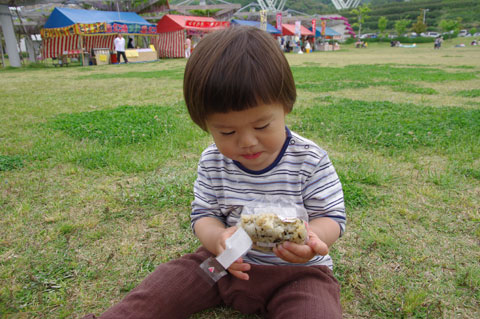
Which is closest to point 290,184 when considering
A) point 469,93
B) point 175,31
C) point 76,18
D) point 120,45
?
point 469,93

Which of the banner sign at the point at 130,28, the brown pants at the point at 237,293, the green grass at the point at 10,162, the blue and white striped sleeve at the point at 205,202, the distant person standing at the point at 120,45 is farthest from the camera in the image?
the banner sign at the point at 130,28

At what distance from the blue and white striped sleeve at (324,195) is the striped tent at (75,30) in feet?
80.7

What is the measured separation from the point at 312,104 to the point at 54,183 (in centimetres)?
515

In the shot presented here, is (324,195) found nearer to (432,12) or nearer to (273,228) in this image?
(273,228)

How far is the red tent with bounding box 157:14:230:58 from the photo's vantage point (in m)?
28.9

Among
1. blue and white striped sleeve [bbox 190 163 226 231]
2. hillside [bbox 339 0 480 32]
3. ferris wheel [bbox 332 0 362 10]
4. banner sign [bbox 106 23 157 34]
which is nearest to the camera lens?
blue and white striped sleeve [bbox 190 163 226 231]

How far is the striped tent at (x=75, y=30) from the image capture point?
2231 centimetres

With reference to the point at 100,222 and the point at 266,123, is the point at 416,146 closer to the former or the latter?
the point at 266,123

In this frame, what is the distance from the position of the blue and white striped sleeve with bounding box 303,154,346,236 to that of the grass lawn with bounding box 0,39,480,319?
0.54 metres

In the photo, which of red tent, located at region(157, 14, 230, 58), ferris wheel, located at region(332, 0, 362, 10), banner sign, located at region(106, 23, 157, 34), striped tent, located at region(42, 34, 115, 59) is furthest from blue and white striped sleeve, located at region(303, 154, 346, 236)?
ferris wheel, located at region(332, 0, 362, 10)

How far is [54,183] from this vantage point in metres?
3.31

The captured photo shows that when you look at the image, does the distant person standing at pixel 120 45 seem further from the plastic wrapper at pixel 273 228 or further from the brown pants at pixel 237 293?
the plastic wrapper at pixel 273 228

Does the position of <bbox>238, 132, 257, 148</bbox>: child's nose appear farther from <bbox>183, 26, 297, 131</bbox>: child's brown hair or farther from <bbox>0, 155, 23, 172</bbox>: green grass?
<bbox>0, 155, 23, 172</bbox>: green grass

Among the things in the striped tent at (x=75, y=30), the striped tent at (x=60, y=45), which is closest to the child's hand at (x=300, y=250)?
the striped tent at (x=75, y=30)
